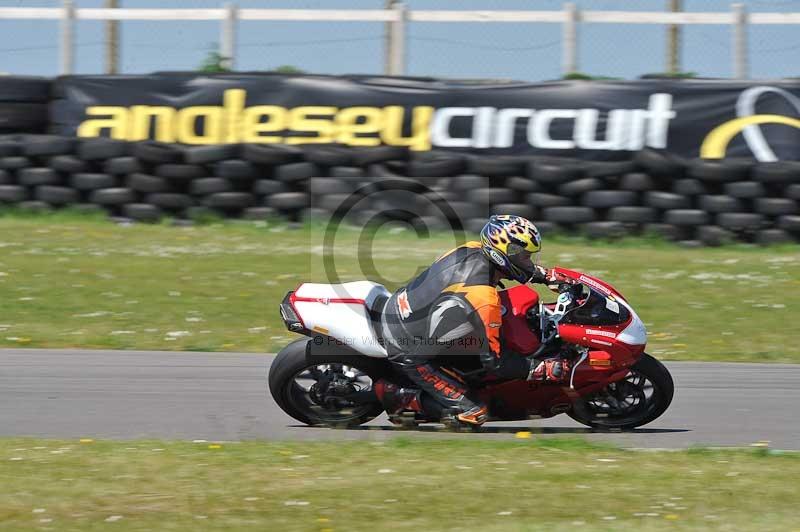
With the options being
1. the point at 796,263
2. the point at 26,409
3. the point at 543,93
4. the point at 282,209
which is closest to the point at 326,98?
the point at 282,209

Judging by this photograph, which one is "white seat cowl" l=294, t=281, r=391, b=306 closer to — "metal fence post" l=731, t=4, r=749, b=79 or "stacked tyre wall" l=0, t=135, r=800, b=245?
"stacked tyre wall" l=0, t=135, r=800, b=245

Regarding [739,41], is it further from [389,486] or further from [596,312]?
[389,486]

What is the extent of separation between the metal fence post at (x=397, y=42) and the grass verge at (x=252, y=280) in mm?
2542

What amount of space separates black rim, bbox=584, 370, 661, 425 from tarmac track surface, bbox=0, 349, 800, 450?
5.0 inches

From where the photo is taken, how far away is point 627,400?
22.2 ft

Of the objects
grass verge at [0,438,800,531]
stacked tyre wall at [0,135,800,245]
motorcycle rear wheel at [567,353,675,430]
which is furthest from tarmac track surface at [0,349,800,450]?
stacked tyre wall at [0,135,800,245]

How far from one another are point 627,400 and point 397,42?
29.5 feet

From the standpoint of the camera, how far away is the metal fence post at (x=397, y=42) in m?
14.8

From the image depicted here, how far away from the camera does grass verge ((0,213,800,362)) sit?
9.55 m

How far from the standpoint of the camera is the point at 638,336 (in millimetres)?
6508

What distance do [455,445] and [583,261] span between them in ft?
20.8

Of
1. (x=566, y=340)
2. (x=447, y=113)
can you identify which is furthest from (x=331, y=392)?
(x=447, y=113)

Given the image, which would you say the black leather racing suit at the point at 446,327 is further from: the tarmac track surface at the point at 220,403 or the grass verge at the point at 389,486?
the grass verge at the point at 389,486

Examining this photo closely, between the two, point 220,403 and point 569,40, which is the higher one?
point 569,40
